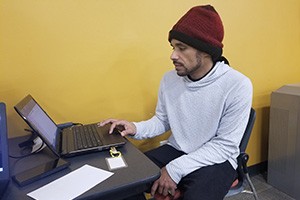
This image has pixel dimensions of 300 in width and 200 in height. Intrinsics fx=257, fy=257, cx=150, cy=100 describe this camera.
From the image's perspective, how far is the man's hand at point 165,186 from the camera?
1.08 metres

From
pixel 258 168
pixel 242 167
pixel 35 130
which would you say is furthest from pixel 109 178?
pixel 258 168

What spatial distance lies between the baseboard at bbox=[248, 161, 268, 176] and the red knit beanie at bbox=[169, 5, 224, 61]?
1464 millimetres

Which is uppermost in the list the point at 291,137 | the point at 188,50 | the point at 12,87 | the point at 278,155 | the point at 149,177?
the point at 188,50

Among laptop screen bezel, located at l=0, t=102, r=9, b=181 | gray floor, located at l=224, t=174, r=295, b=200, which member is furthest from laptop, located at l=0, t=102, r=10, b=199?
gray floor, located at l=224, t=174, r=295, b=200

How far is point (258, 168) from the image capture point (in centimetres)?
228

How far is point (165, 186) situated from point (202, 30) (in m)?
0.70

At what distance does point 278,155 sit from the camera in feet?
6.57

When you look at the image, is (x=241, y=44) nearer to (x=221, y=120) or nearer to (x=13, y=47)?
(x=221, y=120)

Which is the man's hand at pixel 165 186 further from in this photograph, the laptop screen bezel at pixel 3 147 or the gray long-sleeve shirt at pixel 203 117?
the laptop screen bezel at pixel 3 147

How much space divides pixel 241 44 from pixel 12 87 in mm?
1574

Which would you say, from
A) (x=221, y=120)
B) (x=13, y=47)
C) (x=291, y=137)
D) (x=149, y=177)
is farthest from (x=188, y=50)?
(x=291, y=137)

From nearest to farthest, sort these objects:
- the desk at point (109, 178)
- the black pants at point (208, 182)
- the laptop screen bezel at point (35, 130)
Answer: the desk at point (109, 178) < the laptop screen bezel at point (35, 130) < the black pants at point (208, 182)

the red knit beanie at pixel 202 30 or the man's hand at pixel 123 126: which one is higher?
the red knit beanie at pixel 202 30

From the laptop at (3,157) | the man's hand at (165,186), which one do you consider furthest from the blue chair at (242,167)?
the laptop at (3,157)
